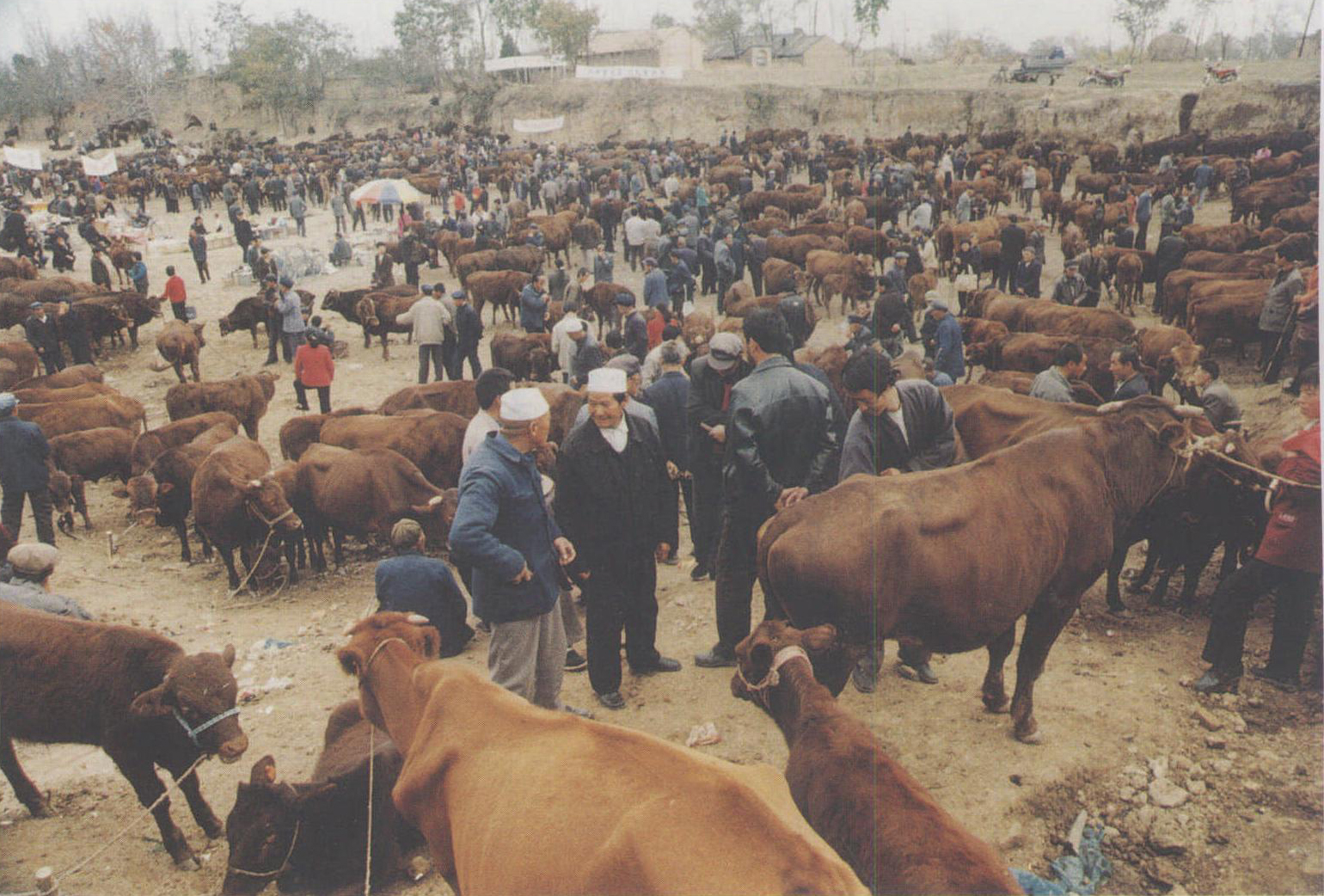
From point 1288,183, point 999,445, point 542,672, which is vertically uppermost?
point 1288,183

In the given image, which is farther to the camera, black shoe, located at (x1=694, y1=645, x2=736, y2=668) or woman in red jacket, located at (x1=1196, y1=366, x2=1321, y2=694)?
black shoe, located at (x1=694, y1=645, x2=736, y2=668)

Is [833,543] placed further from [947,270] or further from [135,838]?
[947,270]

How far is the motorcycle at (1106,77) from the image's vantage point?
34.5m

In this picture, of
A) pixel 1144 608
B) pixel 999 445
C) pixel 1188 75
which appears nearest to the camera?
pixel 1144 608

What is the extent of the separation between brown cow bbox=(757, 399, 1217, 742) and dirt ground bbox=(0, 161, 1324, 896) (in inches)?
19.4

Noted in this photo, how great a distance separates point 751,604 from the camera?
20.6 ft

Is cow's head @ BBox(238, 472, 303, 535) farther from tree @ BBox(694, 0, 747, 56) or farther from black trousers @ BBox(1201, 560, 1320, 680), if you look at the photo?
tree @ BBox(694, 0, 747, 56)

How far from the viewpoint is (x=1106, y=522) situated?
4707mm

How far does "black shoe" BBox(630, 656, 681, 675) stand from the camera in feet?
19.0

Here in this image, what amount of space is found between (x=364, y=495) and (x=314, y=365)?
441cm

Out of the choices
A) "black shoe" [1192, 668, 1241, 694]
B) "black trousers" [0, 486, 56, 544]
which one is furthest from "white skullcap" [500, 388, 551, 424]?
"black trousers" [0, 486, 56, 544]

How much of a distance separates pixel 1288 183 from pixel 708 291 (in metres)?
13.9

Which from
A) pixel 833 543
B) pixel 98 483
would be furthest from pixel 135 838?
pixel 98 483

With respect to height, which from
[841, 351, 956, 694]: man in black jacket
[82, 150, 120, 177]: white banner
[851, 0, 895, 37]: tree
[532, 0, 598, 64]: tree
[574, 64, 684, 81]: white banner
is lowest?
[841, 351, 956, 694]: man in black jacket
